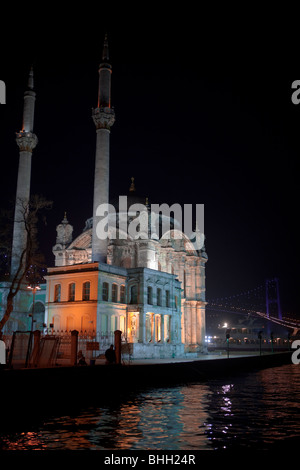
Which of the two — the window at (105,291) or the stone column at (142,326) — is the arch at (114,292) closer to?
the window at (105,291)

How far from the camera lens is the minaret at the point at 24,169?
151 feet

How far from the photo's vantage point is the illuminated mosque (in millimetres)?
39594

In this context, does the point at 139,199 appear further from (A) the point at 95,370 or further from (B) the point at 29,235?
(A) the point at 95,370

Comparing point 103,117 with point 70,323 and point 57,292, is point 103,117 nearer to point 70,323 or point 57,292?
point 57,292

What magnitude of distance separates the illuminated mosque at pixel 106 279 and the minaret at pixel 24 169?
106 millimetres

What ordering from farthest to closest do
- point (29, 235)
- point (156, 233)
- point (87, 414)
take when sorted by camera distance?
point (156, 233), point (29, 235), point (87, 414)

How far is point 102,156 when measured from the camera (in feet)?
147

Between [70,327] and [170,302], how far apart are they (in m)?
12.1

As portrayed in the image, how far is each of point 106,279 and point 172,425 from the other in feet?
90.3

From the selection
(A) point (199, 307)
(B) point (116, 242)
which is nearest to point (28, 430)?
(B) point (116, 242)

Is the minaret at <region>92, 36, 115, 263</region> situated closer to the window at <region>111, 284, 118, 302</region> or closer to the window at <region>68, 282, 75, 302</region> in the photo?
the window at <region>111, 284, 118, 302</region>

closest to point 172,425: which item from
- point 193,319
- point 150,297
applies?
point 150,297

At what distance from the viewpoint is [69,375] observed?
1964cm

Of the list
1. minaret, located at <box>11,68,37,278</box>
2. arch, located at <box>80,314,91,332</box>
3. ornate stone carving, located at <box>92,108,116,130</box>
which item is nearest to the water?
arch, located at <box>80,314,91,332</box>
